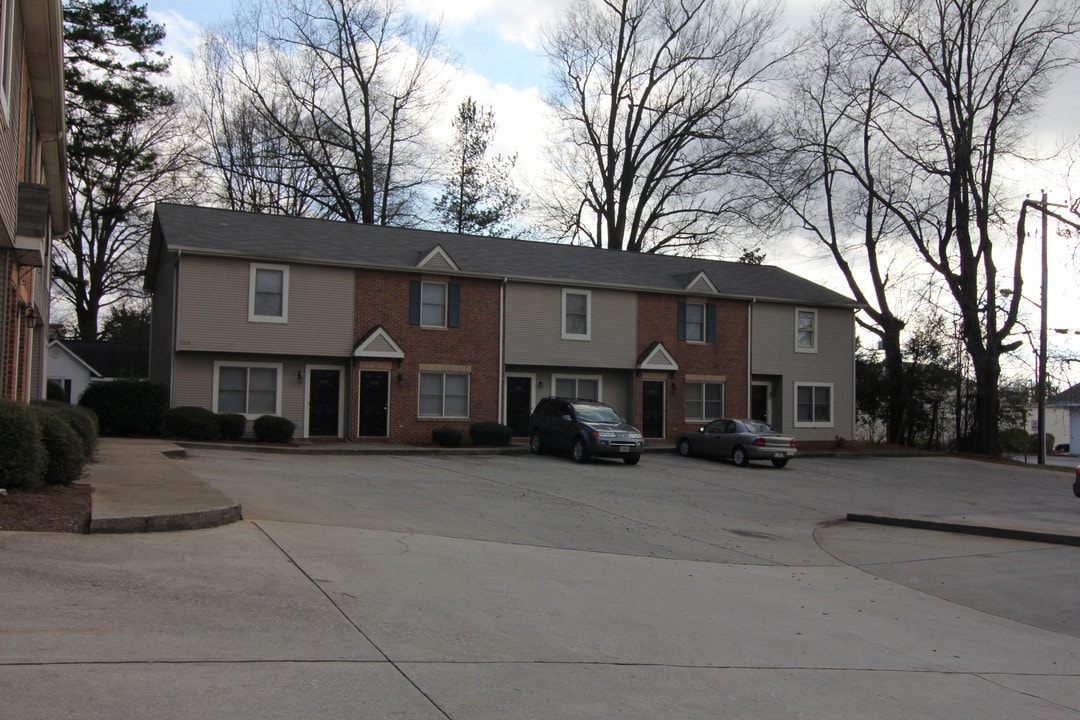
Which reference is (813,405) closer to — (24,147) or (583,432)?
(583,432)

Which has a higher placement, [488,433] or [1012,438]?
[488,433]

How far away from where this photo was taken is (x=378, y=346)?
2658cm

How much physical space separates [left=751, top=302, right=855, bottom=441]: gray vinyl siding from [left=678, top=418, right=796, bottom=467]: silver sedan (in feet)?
23.5

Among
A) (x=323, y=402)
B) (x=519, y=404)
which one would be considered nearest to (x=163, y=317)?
(x=323, y=402)

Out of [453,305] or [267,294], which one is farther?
[453,305]

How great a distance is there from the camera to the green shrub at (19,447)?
9344mm

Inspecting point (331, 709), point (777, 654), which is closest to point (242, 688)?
point (331, 709)

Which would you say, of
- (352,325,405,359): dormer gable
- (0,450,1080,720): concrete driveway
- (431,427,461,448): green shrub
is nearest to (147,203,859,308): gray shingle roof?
(352,325,405,359): dormer gable

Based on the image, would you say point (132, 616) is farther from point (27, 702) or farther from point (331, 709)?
point (331, 709)

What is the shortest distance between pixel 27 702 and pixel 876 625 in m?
7.22

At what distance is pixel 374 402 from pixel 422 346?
2.34 m

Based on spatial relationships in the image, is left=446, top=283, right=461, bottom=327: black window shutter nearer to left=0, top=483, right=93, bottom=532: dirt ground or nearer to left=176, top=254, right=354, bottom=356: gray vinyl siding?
left=176, top=254, right=354, bottom=356: gray vinyl siding

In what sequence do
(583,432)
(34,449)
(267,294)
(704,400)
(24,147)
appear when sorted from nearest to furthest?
(34,449) < (24,147) < (583,432) < (267,294) < (704,400)

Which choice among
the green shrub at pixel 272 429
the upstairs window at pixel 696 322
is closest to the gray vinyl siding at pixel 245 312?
the green shrub at pixel 272 429
